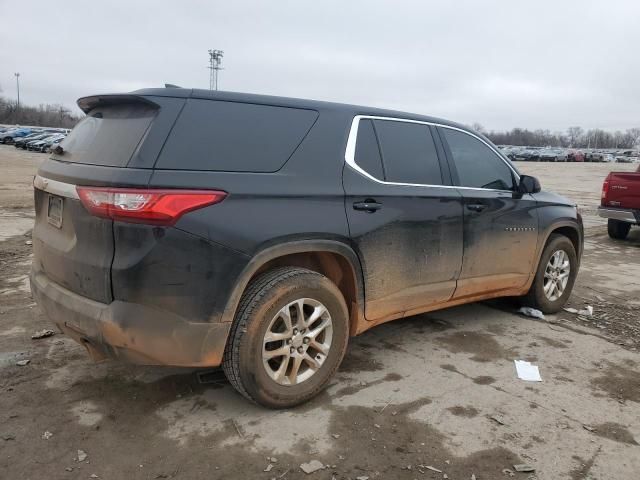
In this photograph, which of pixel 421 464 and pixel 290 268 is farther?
pixel 290 268

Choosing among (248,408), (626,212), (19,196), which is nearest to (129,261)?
(248,408)

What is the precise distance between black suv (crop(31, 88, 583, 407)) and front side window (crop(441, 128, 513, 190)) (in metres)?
0.27

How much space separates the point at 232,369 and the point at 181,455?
51cm

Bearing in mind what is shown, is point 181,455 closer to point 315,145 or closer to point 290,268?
point 290,268

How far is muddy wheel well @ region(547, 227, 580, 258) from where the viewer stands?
5523 mm

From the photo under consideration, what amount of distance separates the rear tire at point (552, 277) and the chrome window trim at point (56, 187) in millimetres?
4169

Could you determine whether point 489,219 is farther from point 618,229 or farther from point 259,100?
point 618,229

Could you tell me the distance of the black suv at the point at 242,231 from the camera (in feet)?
9.05

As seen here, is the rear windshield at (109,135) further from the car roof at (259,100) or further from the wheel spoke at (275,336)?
the wheel spoke at (275,336)

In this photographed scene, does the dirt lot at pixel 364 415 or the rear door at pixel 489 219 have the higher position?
the rear door at pixel 489 219

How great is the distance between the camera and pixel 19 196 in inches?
600

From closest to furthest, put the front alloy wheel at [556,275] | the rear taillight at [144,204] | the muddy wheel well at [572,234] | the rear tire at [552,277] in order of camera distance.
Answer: the rear taillight at [144,204] < the rear tire at [552,277] < the front alloy wheel at [556,275] < the muddy wheel well at [572,234]

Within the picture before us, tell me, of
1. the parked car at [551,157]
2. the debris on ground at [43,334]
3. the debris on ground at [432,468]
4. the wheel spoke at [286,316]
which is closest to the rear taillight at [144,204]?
the wheel spoke at [286,316]

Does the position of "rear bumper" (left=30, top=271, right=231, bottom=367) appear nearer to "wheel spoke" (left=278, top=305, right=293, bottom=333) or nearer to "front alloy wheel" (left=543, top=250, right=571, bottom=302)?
"wheel spoke" (left=278, top=305, right=293, bottom=333)
